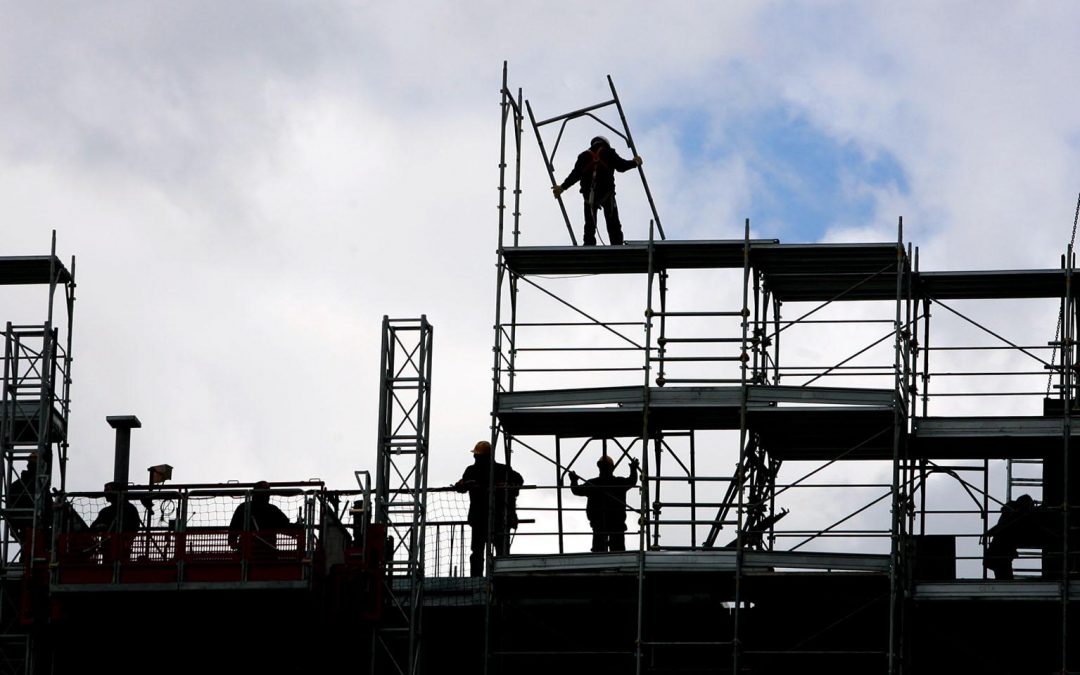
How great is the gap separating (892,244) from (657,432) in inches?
182

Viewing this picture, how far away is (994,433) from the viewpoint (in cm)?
4553

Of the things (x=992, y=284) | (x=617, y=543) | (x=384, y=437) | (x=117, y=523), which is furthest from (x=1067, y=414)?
(x=117, y=523)

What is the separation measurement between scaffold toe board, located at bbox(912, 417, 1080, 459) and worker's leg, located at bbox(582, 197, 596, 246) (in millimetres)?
5874

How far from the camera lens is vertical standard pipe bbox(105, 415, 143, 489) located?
47781 mm

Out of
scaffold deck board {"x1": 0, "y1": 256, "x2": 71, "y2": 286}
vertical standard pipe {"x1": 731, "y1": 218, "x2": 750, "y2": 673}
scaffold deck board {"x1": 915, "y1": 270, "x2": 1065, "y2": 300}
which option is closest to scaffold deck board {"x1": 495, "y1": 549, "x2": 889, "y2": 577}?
vertical standard pipe {"x1": 731, "y1": 218, "x2": 750, "y2": 673}

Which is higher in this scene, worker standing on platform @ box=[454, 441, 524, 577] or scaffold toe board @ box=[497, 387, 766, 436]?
scaffold toe board @ box=[497, 387, 766, 436]

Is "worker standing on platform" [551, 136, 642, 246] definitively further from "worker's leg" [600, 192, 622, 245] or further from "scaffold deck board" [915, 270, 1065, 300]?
"scaffold deck board" [915, 270, 1065, 300]

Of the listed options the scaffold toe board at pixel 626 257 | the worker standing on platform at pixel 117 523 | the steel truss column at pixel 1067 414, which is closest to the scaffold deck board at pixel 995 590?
the steel truss column at pixel 1067 414

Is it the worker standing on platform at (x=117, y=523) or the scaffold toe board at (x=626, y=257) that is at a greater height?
the scaffold toe board at (x=626, y=257)

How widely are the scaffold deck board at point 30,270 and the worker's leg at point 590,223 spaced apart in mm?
8881

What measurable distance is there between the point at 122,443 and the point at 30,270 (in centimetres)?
419

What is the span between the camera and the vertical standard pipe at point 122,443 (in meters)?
47.8

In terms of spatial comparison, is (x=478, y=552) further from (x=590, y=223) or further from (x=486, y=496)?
(x=590, y=223)

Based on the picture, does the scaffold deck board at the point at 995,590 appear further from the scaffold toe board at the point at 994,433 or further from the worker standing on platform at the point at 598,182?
the worker standing on platform at the point at 598,182
